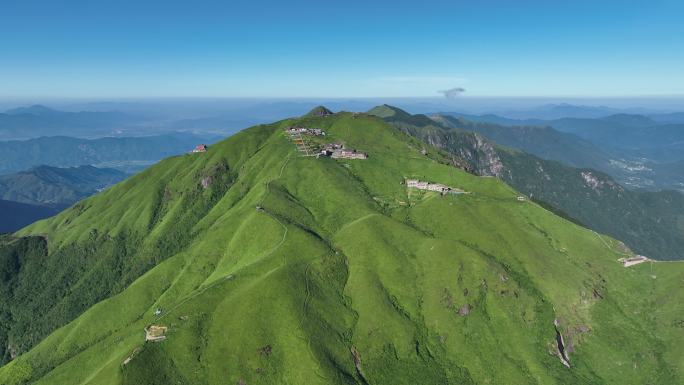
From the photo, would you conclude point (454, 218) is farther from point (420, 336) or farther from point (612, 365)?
point (612, 365)

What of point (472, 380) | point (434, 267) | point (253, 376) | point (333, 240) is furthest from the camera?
point (333, 240)

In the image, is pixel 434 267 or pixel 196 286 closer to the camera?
pixel 434 267

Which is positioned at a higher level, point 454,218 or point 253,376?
point 454,218

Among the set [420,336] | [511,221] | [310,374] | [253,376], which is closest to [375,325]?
[420,336]

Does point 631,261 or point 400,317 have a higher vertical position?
point 631,261

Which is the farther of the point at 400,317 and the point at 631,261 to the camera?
the point at 631,261

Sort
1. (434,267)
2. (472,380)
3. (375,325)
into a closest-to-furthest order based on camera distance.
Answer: (472,380)
(375,325)
(434,267)

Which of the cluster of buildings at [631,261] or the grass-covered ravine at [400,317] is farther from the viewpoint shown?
the cluster of buildings at [631,261]

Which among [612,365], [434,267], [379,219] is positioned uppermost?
[379,219]

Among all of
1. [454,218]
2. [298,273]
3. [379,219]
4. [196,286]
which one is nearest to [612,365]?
[454,218]

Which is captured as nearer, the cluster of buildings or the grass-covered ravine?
the grass-covered ravine
